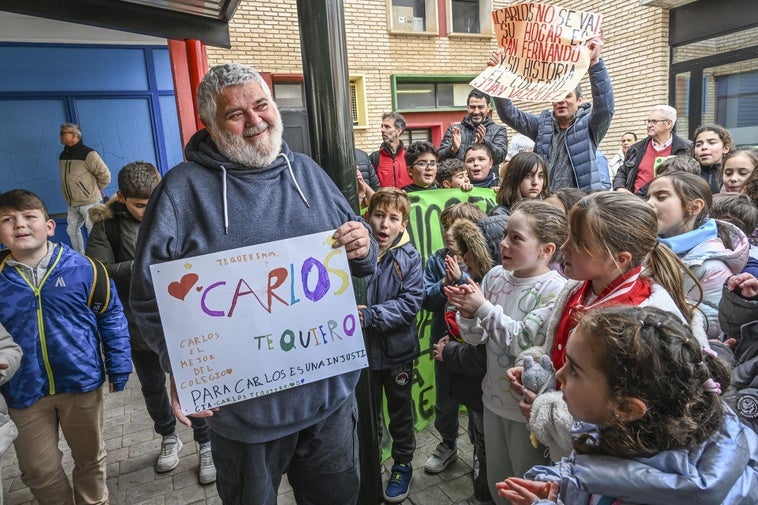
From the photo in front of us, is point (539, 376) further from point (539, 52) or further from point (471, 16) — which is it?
point (471, 16)

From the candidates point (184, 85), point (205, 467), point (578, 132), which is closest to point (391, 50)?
point (184, 85)

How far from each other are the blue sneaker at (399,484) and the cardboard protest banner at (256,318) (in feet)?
4.30

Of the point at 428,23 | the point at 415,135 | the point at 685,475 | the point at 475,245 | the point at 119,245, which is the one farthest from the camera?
the point at 415,135

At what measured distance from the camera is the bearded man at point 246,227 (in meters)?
1.60

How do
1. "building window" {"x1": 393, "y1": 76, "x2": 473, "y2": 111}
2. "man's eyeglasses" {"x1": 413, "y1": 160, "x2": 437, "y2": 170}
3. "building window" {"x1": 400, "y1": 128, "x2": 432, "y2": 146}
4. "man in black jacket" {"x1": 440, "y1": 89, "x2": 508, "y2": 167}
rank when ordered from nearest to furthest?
"man's eyeglasses" {"x1": 413, "y1": 160, "x2": 437, "y2": 170} → "man in black jacket" {"x1": 440, "y1": 89, "x2": 508, "y2": 167} → "building window" {"x1": 393, "y1": 76, "x2": 473, "y2": 111} → "building window" {"x1": 400, "y1": 128, "x2": 432, "y2": 146}

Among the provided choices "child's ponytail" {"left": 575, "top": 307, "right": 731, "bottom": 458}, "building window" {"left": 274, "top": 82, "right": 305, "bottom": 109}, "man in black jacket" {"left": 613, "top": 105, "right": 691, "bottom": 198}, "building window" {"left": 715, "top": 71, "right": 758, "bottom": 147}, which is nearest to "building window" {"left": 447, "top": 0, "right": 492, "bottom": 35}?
"building window" {"left": 274, "top": 82, "right": 305, "bottom": 109}

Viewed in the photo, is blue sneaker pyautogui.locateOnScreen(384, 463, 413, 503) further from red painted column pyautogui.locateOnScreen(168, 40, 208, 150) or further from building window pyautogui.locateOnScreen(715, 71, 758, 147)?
building window pyautogui.locateOnScreen(715, 71, 758, 147)

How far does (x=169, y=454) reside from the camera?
3176 mm

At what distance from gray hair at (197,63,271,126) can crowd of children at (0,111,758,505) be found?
43.4 inches

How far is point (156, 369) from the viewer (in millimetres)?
3084

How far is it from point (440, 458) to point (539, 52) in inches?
114

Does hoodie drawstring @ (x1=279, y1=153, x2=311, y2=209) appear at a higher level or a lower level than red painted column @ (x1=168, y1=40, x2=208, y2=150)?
lower

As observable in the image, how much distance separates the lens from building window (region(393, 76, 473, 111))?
12.1 meters

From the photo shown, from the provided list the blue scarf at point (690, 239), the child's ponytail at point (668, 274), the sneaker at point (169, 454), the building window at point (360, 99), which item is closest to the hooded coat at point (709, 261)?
the blue scarf at point (690, 239)
